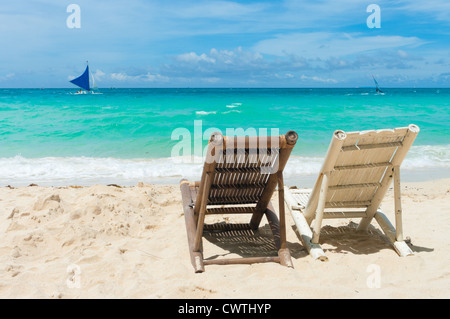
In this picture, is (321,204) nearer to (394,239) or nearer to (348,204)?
(348,204)

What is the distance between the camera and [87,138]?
13773mm

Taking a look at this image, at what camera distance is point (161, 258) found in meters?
3.41

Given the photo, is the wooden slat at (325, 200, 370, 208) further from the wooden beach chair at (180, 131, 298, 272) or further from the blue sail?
the blue sail

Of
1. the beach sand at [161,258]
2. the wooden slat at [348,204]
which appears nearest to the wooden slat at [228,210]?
the beach sand at [161,258]

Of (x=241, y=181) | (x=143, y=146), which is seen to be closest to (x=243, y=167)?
(x=241, y=181)

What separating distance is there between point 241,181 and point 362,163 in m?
1.09

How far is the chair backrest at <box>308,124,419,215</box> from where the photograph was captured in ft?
10.5

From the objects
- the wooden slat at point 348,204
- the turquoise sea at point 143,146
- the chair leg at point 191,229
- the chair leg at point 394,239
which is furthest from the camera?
the turquoise sea at point 143,146

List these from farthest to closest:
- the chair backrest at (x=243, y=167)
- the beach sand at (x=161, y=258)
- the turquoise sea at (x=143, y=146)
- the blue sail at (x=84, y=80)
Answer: the blue sail at (x=84, y=80) < the turquoise sea at (x=143, y=146) < the chair backrest at (x=243, y=167) < the beach sand at (x=161, y=258)

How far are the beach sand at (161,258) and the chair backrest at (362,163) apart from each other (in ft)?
1.66

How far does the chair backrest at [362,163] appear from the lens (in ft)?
10.5

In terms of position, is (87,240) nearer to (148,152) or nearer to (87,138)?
(148,152)

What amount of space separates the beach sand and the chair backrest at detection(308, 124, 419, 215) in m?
0.50

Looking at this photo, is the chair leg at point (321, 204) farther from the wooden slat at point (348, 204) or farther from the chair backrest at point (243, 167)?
the chair backrest at point (243, 167)
